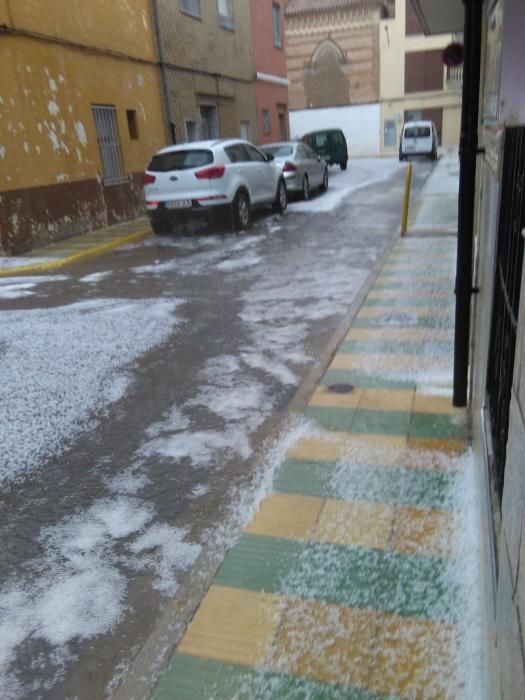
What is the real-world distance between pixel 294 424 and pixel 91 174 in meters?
10.6

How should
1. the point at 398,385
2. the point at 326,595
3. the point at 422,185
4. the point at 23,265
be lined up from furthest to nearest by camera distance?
the point at 422,185
the point at 23,265
the point at 398,385
the point at 326,595

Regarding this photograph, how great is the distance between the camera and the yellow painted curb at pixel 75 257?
31.7 feet

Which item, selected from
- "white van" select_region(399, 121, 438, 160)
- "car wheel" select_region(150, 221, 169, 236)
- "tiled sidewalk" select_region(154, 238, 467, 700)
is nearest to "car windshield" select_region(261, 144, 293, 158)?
"car wheel" select_region(150, 221, 169, 236)

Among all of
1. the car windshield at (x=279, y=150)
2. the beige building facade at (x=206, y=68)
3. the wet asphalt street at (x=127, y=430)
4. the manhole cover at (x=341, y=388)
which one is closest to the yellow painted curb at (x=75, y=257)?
the wet asphalt street at (x=127, y=430)

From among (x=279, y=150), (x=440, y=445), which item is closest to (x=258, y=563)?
(x=440, y=445)

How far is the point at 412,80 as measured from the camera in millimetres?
→ 36938

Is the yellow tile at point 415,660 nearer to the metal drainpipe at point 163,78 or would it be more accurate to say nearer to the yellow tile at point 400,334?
the yellow tile at point 400,334

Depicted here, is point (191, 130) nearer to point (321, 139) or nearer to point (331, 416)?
point (321, 139)

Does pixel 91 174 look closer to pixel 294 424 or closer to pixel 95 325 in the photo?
pixel 95 325

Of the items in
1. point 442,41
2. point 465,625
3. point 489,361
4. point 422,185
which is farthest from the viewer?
point 442,41

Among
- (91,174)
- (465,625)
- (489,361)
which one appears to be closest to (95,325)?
(489,361)

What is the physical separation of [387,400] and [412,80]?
37.6 m

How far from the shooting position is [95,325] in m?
6.52

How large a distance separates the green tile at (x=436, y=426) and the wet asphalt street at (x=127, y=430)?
0.88 meters
